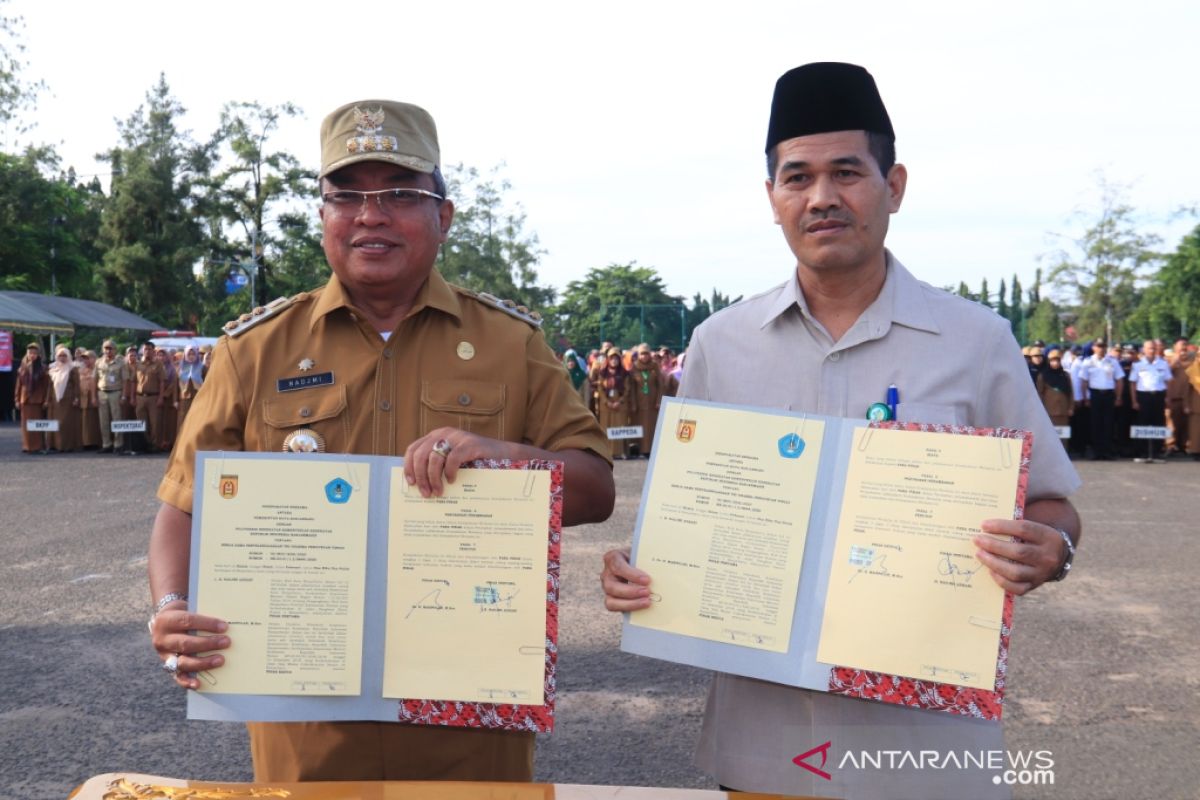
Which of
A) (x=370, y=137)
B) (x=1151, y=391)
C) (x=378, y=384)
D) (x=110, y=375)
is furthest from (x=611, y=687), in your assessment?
(x=110, y=375)

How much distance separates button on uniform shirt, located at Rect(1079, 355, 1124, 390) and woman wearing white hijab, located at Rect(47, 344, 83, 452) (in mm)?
18855

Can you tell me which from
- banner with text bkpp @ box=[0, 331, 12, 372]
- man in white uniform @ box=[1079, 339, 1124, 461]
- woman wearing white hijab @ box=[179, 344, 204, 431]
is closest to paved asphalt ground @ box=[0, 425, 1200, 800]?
man in white uniform @ box=[1079, 339, 1124, 461]

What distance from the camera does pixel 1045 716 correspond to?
15.7 feet

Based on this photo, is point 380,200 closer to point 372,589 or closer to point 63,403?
point 372,589

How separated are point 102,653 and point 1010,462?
18.4ft

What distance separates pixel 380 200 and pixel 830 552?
1178mm

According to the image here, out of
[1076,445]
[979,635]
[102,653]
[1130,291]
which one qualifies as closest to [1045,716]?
[979,635]

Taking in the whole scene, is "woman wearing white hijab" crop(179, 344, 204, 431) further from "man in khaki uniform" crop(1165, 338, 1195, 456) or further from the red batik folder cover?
the red batik folder cover

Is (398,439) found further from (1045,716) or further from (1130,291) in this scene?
(1130,291)

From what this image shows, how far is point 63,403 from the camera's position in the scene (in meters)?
20.3

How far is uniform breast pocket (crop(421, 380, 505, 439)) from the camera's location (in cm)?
229

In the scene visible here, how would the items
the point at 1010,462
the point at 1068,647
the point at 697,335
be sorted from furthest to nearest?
the point at 1068,647 < the point at 697,335 < the point at 1010,462

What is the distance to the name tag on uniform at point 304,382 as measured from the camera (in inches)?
89.0

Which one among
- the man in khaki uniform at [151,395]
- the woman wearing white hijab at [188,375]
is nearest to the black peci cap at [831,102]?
the woman wearing white hijab at [188,375]
